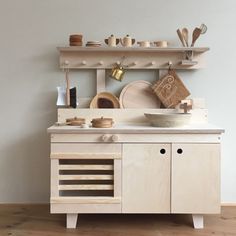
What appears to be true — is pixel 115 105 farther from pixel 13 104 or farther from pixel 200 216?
pixel 200 216

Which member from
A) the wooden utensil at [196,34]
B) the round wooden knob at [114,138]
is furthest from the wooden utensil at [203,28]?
the round wooden knob at [114,138]

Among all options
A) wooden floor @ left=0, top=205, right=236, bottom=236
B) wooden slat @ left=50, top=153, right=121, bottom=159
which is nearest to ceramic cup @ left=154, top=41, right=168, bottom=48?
wooden slat @ left=50, top=153, right=121, bottom=159

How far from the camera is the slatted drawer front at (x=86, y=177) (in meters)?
2.51

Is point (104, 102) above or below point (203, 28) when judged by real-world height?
below

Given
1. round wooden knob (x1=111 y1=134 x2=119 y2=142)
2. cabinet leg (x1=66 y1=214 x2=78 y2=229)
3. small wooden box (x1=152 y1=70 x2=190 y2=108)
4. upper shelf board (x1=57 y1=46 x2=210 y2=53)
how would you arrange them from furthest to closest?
small wooden box (x1=152 y1=70 x2=190 y2=108) < upper shelf board (x1=57 y1=46 x2=210 y2=53) < cabinet leg (x1=66 y1=214 x2=78 y2=229) < round wooden knob (x1=111 y1=134 x2=119 y2=142)

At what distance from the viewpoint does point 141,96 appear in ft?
9.62

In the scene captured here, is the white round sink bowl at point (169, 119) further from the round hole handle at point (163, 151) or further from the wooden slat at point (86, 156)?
the wooden slat at point (86, 156)

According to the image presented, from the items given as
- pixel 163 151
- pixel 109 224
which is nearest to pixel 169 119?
pixel 163 151

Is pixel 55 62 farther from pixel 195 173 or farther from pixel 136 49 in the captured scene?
pixel 195 173

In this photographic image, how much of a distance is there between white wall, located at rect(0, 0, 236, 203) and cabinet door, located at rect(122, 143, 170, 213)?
71 centimetres

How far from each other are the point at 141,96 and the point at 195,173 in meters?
0.75

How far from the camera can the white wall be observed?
116 inches

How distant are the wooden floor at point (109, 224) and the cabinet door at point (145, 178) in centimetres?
17

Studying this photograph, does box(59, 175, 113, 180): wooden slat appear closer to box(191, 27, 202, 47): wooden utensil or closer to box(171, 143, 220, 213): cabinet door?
box(171, 143, 220, 213): cabinet door
